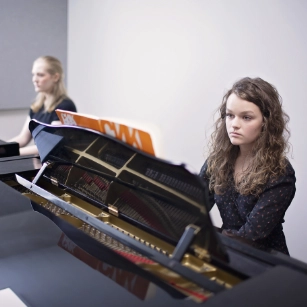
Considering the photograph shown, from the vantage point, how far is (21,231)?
1.33 metres

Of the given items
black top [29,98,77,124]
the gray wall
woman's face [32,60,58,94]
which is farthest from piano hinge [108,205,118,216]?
the gray wall

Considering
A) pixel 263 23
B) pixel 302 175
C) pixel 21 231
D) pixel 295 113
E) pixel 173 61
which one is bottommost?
pixel 302 175

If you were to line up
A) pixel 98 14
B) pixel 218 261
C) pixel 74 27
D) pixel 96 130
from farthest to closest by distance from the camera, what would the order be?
pixel 74 27 → pixel 98 14 → pixel 96 130 → pixel 218 261

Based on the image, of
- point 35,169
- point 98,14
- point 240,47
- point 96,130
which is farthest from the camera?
point 98,14

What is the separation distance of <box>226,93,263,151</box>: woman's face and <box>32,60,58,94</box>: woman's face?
1.74 metres

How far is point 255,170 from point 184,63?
5.69 feet

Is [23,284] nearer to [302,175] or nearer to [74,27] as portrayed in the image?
[302,175]

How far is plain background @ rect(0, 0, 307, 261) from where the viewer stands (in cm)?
265

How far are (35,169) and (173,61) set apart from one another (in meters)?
1.65

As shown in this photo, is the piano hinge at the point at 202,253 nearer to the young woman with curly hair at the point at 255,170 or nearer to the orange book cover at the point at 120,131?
the orange book cover at the point at 120,131

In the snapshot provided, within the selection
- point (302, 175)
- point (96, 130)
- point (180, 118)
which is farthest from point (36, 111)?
point (96, 130)

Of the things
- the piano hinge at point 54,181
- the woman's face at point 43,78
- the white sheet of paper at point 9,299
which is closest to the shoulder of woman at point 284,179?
the piano hinge at point 54,181

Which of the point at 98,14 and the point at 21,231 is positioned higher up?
the point at 98,14

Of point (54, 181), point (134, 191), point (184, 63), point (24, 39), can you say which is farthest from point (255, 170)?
point (24, 39)
